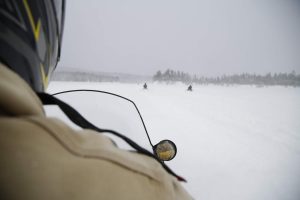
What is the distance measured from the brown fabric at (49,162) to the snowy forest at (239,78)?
193 feet

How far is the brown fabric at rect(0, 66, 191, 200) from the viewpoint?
0.30m

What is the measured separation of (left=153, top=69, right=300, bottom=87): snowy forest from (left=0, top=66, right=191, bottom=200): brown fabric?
58.9 meters

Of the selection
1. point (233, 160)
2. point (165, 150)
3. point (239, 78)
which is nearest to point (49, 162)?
point (165, 150)

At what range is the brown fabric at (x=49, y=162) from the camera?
30 centimetres

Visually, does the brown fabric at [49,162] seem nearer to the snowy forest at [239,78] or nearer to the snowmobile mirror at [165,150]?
the snowmobile mirror at [165,150]

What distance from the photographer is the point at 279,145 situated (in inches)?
218

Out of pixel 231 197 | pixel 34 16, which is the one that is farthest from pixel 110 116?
pixel 231 197

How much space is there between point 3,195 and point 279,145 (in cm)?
653

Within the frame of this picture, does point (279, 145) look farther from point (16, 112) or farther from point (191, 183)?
point (16, 112)

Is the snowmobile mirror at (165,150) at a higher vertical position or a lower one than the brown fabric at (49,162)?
lower

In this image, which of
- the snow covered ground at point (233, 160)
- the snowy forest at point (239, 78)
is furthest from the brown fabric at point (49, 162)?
the snowy forest at point (239, 78)

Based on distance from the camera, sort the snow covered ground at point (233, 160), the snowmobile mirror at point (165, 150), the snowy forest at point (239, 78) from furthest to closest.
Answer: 1. the snowy forest at point (239, 78)
2. the snow covered ground at point (233, 160)
3. the snowmobile mirror at point (165, 150)

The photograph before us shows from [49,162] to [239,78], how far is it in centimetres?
6670

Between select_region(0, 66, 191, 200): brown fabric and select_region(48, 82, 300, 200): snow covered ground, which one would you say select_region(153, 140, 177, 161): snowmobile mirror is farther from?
select_region(0, 66, 191, 200): brown fabric
